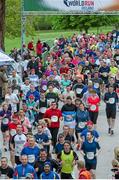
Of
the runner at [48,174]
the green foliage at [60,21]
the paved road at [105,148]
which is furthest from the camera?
the green foliage at [60,21]

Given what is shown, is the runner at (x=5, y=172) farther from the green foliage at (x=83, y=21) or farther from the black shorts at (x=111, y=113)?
the green foliage at (x=83, y=21)

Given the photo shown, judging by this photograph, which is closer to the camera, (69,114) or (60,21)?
(69,114)

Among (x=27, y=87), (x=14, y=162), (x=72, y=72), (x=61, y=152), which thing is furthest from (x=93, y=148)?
(x=72, y=72)

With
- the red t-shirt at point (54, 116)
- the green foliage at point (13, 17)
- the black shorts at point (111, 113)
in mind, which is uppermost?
the red t-shirt at point (54, 116)

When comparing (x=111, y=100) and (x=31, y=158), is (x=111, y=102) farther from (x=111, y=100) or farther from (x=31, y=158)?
(x=31, y=158)

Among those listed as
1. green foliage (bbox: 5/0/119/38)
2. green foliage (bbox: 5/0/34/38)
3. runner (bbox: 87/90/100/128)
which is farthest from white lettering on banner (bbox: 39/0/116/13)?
green foliage (bbox: 5/0/34/38)

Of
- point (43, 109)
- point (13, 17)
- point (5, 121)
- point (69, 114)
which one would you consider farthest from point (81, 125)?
point (13, 17)

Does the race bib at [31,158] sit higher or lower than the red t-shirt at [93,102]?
higher

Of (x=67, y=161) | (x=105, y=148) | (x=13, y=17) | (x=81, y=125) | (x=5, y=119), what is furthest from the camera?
(x=13, y=17)

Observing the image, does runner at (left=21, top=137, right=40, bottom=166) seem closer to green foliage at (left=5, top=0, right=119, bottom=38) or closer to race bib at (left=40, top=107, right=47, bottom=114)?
race bib at (left=40, top=107, right=47, bottom=114)

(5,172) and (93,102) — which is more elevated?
(5,172)

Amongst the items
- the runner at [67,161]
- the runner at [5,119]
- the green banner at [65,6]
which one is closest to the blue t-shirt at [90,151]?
the runner at [67,161]

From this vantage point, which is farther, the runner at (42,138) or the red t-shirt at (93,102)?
the red t-shirt at (93,102)

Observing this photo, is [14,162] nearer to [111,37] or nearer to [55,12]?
[55,12]
